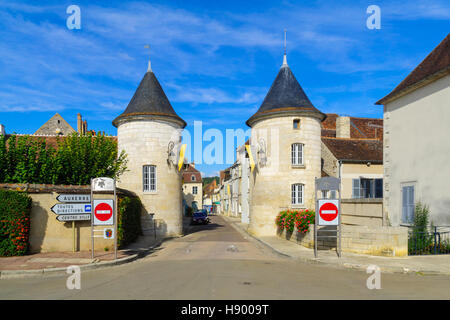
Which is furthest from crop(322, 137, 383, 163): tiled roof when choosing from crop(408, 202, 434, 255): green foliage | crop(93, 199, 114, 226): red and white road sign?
crop(93, 199, 114, 226): red and white road sign

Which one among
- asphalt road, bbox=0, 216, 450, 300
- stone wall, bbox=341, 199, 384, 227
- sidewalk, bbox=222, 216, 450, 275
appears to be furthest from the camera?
stone wall, bbox=341, 199, 384, 227

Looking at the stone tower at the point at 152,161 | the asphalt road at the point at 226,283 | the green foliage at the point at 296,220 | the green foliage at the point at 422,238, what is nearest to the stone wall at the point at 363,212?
the green foliage at the point at 422,238

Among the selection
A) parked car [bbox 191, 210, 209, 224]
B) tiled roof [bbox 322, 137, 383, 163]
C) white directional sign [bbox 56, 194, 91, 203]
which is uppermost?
tiled roof [bbox 322, 137, 383, 163]

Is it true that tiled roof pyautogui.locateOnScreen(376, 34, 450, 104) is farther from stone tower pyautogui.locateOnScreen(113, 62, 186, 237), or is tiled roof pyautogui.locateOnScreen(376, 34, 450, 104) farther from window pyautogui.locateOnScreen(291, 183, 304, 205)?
stone tower pyautogui.locateOnScreen(113, 62, 186, 237)

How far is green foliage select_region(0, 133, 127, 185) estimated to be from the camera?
1273cm

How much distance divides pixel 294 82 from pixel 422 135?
9.26m

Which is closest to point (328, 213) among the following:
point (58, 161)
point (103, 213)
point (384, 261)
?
point (384, 261)

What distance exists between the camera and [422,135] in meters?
13.9

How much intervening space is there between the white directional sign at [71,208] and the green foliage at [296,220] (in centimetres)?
827

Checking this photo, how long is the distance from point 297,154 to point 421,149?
7099 millimetres

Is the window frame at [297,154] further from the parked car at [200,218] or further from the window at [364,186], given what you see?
the parked car at [200,218]

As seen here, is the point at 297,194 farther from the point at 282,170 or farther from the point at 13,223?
the point at 13,223

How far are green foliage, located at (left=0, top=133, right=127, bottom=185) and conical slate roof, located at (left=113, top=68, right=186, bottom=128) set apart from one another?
548cm

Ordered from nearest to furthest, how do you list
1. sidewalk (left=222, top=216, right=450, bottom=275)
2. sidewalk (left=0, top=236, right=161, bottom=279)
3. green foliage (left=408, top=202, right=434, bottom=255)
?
sidewalk (left=0, top=236, right=161, bottom=279) < sidewalk (left=222, top=216, right=450, bottom=275) < green foliage (left=408, top=202, right=434, bottom=255)
